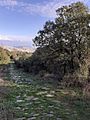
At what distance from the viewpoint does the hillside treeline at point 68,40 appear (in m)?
37.3

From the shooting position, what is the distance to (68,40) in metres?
38.3

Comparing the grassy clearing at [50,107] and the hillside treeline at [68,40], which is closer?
the grassy clearing at [50,107]

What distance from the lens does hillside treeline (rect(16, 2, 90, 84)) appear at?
37.3 meters

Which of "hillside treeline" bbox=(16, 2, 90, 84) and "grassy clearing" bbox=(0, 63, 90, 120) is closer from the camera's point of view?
"grassy clearing" bbox=(0, 63, 90, 120)

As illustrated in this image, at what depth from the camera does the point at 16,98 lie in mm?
21938

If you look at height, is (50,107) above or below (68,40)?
below

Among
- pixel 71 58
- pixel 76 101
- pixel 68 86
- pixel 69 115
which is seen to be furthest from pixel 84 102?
pixel 71 58

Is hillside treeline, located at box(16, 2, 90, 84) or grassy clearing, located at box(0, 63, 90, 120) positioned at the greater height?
hillside treeline, located at box(16, 2, 90, 84)

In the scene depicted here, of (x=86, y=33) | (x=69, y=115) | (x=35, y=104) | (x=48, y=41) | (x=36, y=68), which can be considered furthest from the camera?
(x=36, y=68)

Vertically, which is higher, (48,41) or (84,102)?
(48,41)

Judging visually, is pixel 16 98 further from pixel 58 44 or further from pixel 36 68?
pixel 36 68

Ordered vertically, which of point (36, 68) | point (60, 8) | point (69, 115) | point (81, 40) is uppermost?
point (60, 8)

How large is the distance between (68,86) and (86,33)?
34.3 feet

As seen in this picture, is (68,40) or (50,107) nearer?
(50,107)
